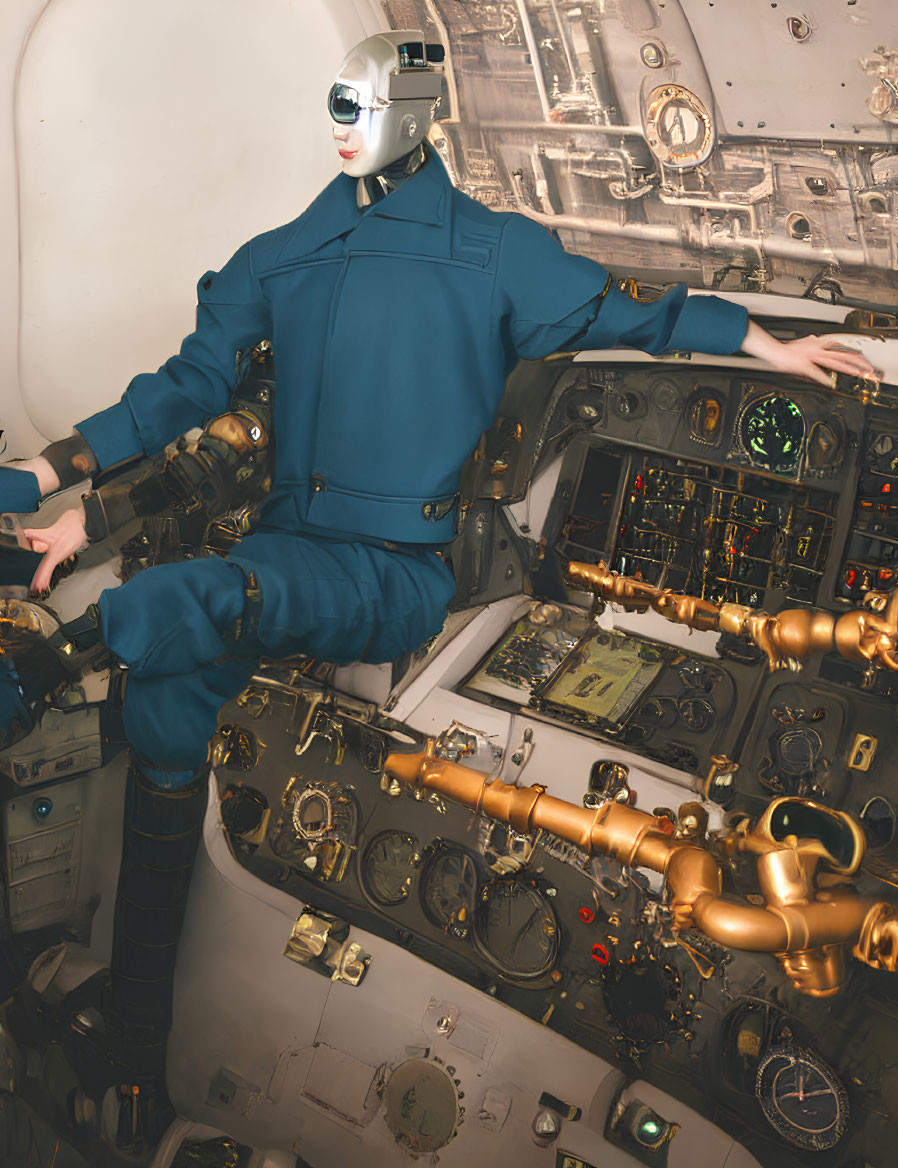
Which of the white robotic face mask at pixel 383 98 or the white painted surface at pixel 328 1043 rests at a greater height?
the white robotic face mask at pixel 383 98

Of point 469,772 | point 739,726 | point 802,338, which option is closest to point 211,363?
point 469,772

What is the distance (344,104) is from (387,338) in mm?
392

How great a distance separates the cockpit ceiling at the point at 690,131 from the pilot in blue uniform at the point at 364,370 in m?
0.34

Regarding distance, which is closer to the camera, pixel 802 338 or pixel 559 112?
pixel 802 338

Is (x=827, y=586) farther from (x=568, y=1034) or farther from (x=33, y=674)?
(x=33, y=674)

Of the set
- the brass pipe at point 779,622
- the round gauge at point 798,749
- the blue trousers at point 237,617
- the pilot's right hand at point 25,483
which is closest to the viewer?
the brass pipe at point 779,622

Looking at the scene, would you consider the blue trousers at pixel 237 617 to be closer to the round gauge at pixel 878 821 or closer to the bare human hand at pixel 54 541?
the bare human hand at pixel 54 541

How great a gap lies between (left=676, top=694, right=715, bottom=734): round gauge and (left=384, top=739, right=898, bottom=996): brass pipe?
0.30 metres

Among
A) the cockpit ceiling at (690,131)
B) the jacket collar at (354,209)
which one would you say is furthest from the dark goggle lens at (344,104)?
the cockpit ceiling at (690,131)

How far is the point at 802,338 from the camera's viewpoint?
5.92ft

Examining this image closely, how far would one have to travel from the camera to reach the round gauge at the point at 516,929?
1.96 m

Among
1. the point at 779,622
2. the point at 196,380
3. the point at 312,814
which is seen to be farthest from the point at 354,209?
the point at 312,814

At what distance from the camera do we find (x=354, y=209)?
1923mm

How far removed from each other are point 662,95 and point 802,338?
62 cm
